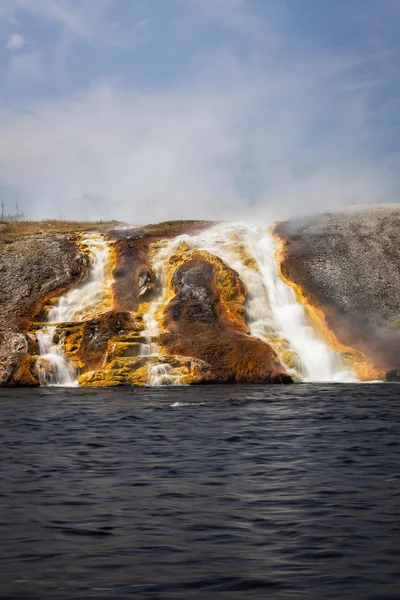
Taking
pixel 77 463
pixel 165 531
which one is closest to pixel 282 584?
pixel 165 531

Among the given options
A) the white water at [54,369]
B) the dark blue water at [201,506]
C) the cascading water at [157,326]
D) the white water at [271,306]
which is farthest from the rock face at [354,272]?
the dark blue water at [201,506]

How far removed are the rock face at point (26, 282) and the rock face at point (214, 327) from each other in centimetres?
623

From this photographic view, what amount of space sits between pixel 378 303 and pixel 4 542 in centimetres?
3219

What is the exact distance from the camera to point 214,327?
1414 inches

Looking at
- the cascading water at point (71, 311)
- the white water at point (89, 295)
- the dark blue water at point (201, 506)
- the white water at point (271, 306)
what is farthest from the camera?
the white water at point (89, 295)

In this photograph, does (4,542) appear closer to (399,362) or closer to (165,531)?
(165,531)

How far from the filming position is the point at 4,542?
1003 centimetres

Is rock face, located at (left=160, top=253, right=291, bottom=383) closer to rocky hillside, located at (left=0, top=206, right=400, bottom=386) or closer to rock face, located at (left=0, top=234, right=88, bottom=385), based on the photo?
rocky hillside, located at (left=0, top=206, right=400, bottom=386)

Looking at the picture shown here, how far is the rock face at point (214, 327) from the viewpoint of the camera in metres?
33.0

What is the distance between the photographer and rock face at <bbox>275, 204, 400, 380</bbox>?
36.2 metres

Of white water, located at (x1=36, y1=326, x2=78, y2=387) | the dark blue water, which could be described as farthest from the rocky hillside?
the dark blue water

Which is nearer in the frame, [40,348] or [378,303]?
[40,348]

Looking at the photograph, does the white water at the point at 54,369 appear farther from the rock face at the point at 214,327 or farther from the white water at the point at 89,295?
the rock face at the point at 214,327

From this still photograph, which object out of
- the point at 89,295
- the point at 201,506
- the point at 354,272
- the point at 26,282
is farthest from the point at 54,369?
the point at 201,506
